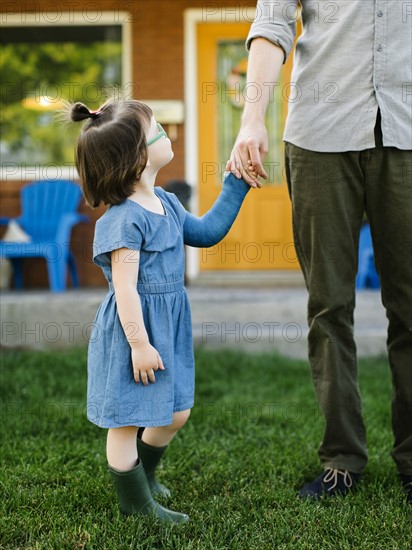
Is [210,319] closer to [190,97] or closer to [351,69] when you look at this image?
[190,97]

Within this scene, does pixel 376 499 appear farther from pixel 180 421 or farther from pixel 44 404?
pixel 44 404

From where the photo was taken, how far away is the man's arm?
7.43 ft

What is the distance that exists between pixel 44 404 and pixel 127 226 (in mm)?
1932

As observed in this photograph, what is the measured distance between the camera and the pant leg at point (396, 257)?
7.57 feet

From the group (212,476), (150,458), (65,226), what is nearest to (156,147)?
(150,458)

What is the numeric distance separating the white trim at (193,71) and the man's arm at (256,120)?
14.1ft

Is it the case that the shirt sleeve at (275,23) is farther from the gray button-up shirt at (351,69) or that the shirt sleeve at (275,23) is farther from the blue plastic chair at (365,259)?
the blue plastic chair at (365,259)

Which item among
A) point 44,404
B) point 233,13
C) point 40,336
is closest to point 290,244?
point 233,13

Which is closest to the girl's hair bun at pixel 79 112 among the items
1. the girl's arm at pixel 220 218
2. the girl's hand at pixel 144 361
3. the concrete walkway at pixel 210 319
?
the girl's arm at pixel 220 218

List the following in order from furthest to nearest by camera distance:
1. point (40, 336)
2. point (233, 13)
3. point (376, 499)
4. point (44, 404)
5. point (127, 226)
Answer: point (233, 13) → point (40, 336) → point (44, 404) → point (376, 499) → point (127, 226)

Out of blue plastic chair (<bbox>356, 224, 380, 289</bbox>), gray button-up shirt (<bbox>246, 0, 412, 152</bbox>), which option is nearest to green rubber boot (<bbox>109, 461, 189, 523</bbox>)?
gray button-up shirt (<bbox>246, 0, 412, 152</bbox>)

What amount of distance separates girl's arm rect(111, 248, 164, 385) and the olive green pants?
0.66 metres

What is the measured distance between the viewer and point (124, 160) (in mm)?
2096

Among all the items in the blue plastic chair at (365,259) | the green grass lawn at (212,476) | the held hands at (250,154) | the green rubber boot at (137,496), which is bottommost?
the green grass lawn at (212,476)
